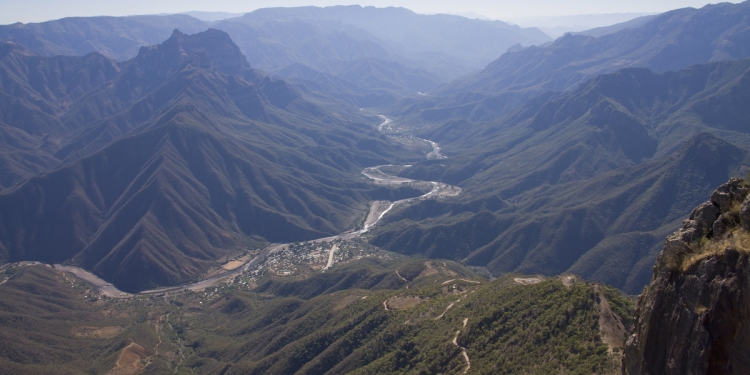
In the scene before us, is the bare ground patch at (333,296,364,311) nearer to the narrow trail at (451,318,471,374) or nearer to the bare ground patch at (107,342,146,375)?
the narrow trail at (451,318,471,374)

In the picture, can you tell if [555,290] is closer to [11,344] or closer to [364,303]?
[364,303]

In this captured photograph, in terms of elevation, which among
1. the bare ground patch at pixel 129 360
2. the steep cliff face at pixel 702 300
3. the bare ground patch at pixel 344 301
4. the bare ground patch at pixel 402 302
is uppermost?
the steep cliff face at pixel 702 300

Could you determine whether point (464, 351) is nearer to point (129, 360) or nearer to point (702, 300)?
point (702, 300)

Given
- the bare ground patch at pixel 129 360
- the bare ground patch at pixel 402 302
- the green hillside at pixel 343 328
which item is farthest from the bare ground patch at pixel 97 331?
the bare ground patch at pixel 402 302


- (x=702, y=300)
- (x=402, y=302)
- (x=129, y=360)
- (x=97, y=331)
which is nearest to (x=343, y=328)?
(x=402, y=302)

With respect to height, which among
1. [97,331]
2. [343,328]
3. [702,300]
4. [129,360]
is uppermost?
[702,300]

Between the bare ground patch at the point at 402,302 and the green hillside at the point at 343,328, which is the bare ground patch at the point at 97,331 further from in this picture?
the bare ground patch at the point at 402,302

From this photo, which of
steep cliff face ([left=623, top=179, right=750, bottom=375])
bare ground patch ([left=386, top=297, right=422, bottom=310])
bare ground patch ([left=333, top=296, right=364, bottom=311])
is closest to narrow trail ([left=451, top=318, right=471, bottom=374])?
bare ground patch ([left=386, top=297, right=422, bottom=310])

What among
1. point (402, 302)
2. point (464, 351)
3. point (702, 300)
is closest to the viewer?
point (702, 300)
